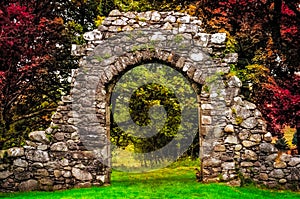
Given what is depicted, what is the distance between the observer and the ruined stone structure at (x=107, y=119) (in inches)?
326

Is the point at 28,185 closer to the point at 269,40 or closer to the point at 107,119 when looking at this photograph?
the point at 107,119

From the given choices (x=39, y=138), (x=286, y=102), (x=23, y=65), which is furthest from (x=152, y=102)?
(x=39, y=138)

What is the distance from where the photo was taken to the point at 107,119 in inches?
338

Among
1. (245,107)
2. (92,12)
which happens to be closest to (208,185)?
(245,107)

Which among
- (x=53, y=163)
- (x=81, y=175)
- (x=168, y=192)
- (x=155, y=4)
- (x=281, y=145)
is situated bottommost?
(x=168, y=192)

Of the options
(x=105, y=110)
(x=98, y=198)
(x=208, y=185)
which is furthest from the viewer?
(x=105, y=110)

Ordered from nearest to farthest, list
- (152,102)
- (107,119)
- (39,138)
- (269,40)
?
(39,138), (107,119), (152,102), (269,40)

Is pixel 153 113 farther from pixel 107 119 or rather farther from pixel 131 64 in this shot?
pixel 131 64

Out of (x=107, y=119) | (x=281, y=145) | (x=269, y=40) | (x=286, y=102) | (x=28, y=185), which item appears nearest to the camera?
(x=28, y=185)

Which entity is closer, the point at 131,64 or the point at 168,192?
the point at 168,192

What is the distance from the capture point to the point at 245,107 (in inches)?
330

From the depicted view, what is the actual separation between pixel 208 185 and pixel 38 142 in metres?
3.68

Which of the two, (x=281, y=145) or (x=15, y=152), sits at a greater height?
(x=281, y=145)

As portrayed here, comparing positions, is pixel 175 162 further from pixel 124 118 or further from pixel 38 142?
pixel 38 142
